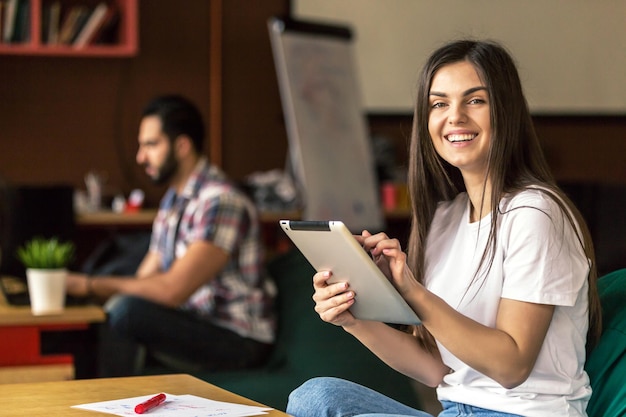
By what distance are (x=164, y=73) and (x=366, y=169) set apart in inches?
46.9

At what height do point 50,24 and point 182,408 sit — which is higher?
point 50,24

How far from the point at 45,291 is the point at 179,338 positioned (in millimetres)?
466

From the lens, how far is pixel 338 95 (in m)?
5.50

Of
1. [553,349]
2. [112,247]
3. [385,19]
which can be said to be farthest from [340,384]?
[385,19]

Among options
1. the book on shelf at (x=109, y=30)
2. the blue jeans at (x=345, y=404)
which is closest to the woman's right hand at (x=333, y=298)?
the blue jeans at (x=345, y=404)

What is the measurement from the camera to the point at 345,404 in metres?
1.75

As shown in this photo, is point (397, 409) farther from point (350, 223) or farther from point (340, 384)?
point (350, 223)

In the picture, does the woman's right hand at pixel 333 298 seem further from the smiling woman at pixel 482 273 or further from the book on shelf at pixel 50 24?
the book on shelf at pixel 50 24

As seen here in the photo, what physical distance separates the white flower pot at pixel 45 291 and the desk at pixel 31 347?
0.26 feet

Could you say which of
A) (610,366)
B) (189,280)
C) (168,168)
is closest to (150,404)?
(610,366)

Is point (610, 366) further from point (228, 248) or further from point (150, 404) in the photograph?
point (228, 248)

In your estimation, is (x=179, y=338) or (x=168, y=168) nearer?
(x=179, y=338)

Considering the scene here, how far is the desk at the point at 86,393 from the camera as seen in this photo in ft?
5.15

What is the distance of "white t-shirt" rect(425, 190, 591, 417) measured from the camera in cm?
170
